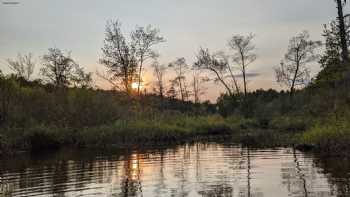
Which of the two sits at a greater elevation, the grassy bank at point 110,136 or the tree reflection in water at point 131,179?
the grassy bank at point 110,136

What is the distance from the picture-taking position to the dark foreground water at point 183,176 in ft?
47.9

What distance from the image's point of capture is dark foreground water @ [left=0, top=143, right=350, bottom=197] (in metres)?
14.6

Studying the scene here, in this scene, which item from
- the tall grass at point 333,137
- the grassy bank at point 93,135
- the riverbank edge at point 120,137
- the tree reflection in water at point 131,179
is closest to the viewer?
the tree reflection in water at point 131,179

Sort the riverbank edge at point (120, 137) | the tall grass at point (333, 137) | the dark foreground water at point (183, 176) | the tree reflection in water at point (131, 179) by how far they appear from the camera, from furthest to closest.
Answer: the riverbank edge at point (120, 137), the tall grass at point (333, 137), the tree reflection in water at point (131, 179), the dark foreground water at point (183, 176)

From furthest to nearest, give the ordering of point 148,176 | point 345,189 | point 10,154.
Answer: point 10,154
point 148,176
point 345,189

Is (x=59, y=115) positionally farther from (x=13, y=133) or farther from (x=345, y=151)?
(x=345, y=151)

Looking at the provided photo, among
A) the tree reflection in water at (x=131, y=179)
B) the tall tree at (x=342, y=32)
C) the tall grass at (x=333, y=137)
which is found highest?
the tall tree at (x=342, y=32)

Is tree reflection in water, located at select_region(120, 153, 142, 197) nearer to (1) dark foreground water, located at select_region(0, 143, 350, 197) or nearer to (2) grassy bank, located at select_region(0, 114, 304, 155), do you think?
(1) dark foreground water, located at select_region(0, 143, 350, 197)

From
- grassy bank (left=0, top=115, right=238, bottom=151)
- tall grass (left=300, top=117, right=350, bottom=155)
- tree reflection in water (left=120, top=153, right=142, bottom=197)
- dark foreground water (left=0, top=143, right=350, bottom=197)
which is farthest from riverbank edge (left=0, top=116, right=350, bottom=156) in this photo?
tree reflection in water (left=120, top=153, right=142, bottom=197)

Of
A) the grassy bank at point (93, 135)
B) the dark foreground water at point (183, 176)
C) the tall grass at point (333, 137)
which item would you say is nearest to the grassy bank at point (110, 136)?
the grassy bank at point (93, 135)

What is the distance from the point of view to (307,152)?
26.1 metres

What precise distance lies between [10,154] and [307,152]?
67.1 ft

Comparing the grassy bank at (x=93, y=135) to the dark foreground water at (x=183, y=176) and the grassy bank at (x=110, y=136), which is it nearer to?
the grassy bank at (x=110, y=136)

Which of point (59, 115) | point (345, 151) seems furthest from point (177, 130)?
point (345, 151)
